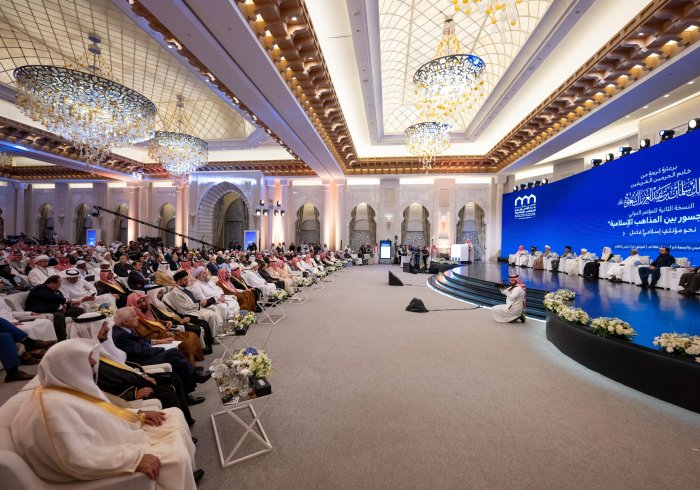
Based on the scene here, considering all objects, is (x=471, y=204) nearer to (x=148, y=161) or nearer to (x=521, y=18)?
(x=521, y=18)

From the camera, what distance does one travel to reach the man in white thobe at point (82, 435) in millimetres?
1431

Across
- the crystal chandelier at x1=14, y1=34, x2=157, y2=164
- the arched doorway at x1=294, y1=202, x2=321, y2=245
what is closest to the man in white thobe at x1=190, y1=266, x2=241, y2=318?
the crystal chandelier at x1=14, y1=34, x2=157, y2=164

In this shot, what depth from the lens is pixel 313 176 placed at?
62.6 ft

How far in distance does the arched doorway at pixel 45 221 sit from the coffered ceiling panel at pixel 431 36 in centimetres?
2424

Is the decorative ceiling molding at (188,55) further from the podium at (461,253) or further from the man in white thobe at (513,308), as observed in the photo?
the podium at (461,253)

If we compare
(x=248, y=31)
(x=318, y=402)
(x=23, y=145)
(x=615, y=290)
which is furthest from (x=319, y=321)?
(x=23, y=145)

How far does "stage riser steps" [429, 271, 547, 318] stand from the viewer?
6943 mm

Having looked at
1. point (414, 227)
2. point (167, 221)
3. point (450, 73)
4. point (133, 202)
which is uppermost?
point (450, 73)

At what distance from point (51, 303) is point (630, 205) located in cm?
1402

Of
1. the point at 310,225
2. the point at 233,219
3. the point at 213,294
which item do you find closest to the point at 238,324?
the point at 213,294

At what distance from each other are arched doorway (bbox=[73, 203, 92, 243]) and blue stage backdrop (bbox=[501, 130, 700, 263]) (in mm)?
26641

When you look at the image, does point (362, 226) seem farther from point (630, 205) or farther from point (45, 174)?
point (45, 174)

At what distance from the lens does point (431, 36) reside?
9.12 metres

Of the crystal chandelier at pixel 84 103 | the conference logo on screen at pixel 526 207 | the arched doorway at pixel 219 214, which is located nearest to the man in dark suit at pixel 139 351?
the crystal chandelier at pixel 84 103
